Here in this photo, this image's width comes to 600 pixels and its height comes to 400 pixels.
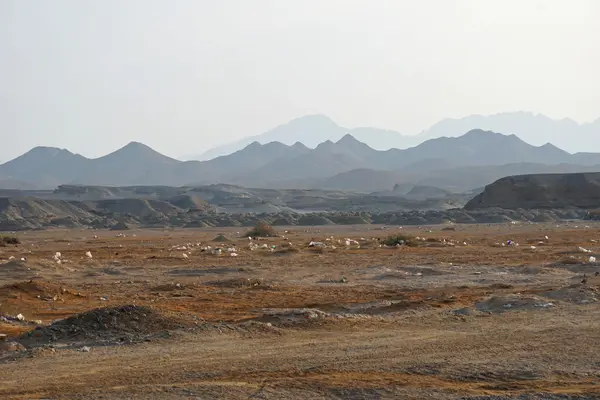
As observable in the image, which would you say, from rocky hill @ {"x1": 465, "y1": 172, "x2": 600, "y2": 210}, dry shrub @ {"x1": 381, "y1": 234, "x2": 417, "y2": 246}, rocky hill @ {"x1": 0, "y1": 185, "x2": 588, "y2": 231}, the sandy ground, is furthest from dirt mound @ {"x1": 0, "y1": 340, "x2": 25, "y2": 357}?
rocky hill @ {"x1": 465, "y1": 172, "x2": 600, "y2": 210}

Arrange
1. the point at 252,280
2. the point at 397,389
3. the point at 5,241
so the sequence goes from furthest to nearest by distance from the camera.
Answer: the point at 5,241, the point at 252,280, the point at 397,389

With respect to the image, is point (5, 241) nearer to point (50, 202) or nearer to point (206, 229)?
point (206, 229)

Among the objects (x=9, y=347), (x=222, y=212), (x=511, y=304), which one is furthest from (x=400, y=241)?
(x=222, y=212)

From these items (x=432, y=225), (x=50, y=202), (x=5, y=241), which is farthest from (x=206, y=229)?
(x=50, y=202)

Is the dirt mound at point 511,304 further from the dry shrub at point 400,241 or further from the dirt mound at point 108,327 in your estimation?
the dry shrub at point 400,241

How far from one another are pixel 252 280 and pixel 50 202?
90470 millimetres

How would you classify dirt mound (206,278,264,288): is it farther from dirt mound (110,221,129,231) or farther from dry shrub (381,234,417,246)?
dirt mound (110,221,129,231)

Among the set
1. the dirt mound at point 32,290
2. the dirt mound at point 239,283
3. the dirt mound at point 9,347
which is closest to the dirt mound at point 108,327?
the dirt mound at point 9,347

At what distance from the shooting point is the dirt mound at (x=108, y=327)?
14.3 metres

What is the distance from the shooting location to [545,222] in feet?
234

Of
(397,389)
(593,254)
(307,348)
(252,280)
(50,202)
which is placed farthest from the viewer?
(50,202)

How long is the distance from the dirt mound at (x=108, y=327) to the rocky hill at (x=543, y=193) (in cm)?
7482

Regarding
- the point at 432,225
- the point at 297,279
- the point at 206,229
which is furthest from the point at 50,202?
the point at 297,279

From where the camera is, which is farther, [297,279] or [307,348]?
[297,279]
